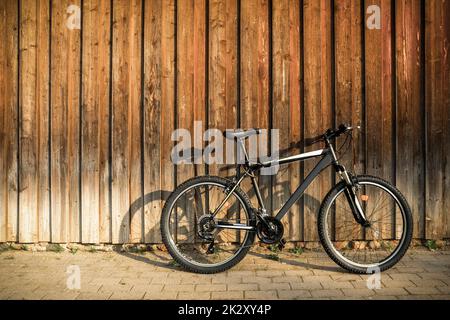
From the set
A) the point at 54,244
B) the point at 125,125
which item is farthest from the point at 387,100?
the point at 54,244

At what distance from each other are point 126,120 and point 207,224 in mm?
1581

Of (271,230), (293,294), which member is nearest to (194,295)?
(293,294)

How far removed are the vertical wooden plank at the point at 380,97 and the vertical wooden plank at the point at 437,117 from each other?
41 centimetres

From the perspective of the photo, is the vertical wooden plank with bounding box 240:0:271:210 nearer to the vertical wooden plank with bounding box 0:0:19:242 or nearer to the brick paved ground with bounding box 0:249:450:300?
the brick paved ground with bounding box 0:249:450:300

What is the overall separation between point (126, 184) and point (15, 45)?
205 centimetres

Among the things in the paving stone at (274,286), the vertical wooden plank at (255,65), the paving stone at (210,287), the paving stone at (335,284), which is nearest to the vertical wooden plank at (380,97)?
the vertical wooden plank at (255,65)

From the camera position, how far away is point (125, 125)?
5.12 meters

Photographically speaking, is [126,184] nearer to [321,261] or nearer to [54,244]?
[54,244]

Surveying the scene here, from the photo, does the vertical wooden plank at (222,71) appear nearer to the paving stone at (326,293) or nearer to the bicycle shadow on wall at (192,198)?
the bicycle shadow on wall at (192,198)

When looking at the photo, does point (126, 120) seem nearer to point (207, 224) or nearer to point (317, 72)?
point (207, 224)

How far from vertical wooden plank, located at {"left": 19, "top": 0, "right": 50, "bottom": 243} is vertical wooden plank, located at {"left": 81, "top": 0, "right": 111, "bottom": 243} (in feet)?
1.48

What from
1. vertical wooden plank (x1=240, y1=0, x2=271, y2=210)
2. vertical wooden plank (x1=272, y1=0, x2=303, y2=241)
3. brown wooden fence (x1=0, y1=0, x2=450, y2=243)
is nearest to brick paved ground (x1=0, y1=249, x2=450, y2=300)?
brown wooden fence (x1=0, y1=0, x2=450, y2=243)

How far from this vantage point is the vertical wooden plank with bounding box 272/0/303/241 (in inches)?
197

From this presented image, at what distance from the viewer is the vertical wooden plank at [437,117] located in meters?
4.99
